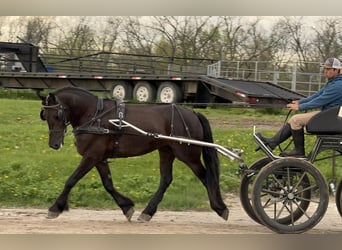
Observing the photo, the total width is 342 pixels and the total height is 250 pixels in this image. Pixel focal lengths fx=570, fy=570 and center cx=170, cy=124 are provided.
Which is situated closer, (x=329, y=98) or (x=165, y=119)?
(x=329, y=98)

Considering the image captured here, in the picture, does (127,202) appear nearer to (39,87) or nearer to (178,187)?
(178,187)

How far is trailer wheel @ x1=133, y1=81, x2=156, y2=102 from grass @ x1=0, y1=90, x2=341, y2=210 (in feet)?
19.0

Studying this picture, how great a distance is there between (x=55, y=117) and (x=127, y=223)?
1514 mm

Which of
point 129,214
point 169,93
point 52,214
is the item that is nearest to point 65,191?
point 52,214

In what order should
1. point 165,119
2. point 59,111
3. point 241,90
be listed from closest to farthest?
point 59,111 < point 165,119 < point 241,90

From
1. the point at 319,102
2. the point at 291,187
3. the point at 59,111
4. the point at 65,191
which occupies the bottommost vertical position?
the point at 65,191

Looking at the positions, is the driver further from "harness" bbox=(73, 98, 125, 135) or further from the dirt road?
"harness" bbox=(73, 98, 125, 135)

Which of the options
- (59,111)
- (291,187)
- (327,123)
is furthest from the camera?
(59,111)

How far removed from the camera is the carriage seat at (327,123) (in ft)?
19.8

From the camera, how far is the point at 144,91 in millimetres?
17766

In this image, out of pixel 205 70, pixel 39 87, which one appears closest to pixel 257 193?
pixel 39 87

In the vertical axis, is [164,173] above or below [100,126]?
below

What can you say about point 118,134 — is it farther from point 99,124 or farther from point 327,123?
point 327,123

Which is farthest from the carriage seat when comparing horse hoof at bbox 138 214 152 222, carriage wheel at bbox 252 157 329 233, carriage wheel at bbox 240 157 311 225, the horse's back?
horse hoof at bbox 138 214 152 222
